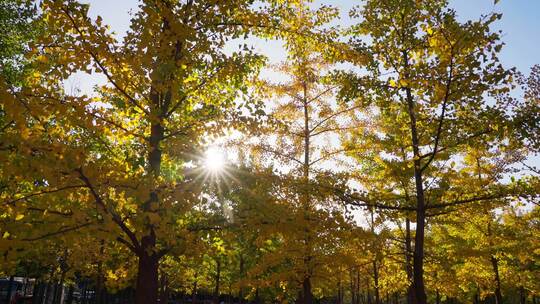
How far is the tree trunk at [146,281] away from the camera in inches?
214

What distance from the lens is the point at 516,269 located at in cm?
1998

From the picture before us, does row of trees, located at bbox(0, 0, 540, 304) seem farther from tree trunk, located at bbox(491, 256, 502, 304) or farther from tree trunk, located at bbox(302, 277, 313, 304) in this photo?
tree trunk, located at bbox(491, 256, 502, 304)

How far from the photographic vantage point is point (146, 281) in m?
5.48

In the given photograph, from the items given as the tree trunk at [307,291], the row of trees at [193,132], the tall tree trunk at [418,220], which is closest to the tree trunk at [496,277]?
the row of trees at [193,132]

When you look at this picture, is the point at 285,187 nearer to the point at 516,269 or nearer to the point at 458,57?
the point at 458,57

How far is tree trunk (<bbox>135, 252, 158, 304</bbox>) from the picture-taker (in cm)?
545

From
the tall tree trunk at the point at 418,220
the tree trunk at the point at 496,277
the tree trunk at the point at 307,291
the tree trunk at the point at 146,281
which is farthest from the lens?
the tree trunk at the point at 496,277

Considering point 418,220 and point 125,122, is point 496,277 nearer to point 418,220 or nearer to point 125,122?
point 418,220

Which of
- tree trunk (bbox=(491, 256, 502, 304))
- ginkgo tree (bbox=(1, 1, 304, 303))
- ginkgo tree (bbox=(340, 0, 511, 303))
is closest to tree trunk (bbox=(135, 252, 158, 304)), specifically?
ginkgo tree (bbox=(1, 1, 304, 303))

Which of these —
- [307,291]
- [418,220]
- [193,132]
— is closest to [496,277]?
[307,291]

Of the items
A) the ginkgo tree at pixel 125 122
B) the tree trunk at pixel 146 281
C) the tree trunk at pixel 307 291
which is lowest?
the tree trunk at pixel 307 291

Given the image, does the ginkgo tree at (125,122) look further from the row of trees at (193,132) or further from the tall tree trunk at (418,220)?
the tall tree trunk at (418,220)

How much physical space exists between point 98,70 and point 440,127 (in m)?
5.76

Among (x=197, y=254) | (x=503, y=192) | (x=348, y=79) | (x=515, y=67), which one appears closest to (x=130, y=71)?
(x=197, y=254)
